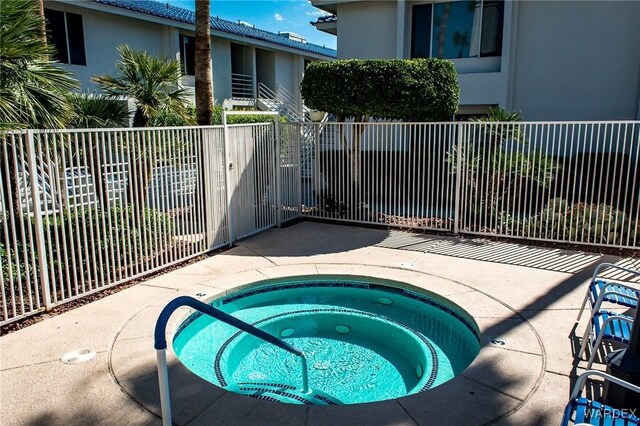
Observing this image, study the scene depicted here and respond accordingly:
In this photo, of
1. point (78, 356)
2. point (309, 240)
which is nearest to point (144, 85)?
point (309, 240)

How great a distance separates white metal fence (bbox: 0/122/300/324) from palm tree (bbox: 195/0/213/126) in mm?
977

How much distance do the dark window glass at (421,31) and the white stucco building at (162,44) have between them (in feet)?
28.7

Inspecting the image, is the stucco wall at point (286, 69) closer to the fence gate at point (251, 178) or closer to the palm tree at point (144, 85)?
the fence gate at point (251, 178)

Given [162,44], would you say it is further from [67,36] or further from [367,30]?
[367,30]

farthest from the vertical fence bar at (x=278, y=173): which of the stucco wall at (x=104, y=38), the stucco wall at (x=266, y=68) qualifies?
the stucco wall at (x=266, y=68)

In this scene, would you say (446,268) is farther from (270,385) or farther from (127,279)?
(127,279)

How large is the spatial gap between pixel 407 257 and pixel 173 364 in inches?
185

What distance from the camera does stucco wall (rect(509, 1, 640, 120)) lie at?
12.0 meters

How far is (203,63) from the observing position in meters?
8.88

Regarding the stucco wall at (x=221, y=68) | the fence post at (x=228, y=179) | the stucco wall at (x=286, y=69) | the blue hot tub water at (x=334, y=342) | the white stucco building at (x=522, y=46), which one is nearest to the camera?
the blue hot tub water at (x=334, y=342)

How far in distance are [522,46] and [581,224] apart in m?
6.97

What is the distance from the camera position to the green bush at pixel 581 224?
8.13 m

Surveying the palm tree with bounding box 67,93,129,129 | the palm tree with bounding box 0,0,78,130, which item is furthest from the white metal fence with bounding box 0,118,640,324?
the palm tree with bounding box 67,93,129,129

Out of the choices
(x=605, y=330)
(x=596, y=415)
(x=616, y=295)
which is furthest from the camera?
(x=616, y=295)
